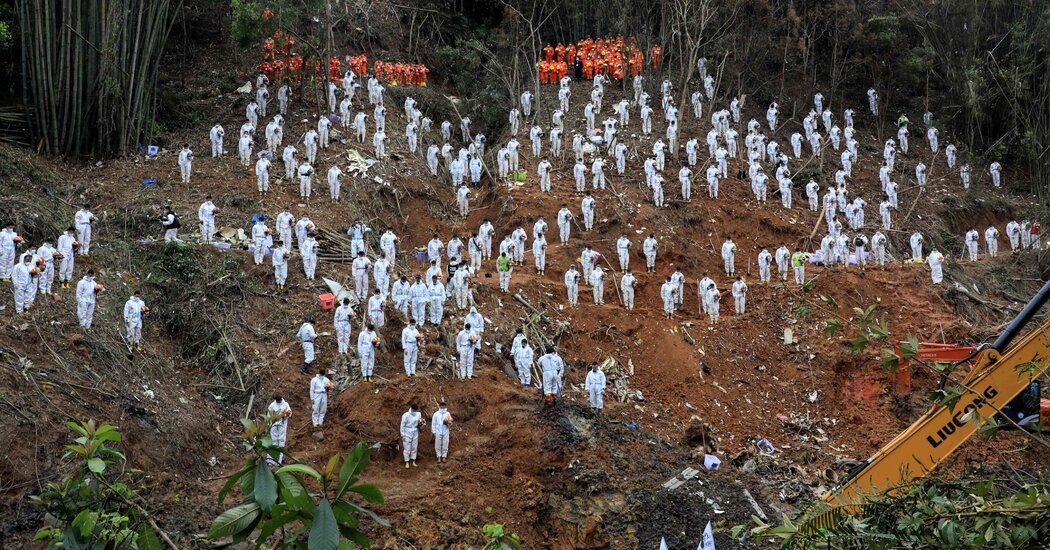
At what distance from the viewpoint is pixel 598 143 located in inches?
1053

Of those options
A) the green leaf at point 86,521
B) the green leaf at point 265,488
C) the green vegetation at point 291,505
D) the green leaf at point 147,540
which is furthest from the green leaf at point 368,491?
the green leaf at point 86,521

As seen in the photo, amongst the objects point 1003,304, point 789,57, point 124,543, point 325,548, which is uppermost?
point 325,548

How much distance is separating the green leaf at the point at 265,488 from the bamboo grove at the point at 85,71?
21.6 meters

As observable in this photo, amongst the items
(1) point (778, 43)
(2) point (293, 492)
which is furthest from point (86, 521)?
(1) point (778, 43)

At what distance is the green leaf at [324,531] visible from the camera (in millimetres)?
3986

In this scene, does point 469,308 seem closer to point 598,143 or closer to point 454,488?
point 454,488

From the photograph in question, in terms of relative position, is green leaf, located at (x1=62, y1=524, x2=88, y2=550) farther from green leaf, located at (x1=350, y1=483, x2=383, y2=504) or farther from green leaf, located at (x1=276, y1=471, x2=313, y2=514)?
green leaf, located at (x1=350, y1=483, x2=383, y2=504)

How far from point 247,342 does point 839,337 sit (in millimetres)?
11762

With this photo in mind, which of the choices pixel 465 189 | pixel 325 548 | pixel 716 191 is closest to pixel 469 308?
pixel 465 189

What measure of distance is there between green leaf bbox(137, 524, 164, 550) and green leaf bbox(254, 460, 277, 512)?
630mm

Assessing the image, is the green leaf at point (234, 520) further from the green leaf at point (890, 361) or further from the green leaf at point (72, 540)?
the green leaf at point (890, 361)

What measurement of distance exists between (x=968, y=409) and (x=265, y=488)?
682 centimetres

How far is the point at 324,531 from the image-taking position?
4023mm

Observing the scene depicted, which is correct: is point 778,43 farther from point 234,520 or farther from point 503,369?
point 234,520
